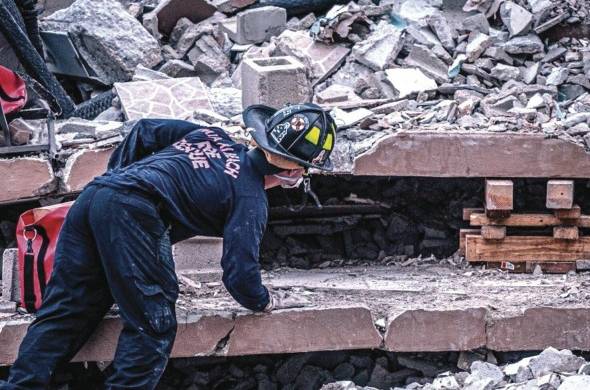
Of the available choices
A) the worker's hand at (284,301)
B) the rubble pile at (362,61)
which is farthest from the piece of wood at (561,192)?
the worker's hand at (284,301)

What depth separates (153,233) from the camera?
4629 mm

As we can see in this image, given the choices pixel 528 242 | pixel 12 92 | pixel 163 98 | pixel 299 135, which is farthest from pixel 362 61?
pixel 299 135

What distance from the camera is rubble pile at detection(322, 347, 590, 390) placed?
14.5 feet

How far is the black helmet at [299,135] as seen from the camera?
4.71 metres

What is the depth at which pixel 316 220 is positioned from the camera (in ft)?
23.8

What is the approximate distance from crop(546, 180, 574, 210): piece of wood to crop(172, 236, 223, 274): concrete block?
6.95 ft

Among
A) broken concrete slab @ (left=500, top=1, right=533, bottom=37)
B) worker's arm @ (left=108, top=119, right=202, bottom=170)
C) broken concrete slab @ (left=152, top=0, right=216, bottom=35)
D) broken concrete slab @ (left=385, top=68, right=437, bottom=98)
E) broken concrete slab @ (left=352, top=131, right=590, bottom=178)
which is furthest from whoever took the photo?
broken concrete slab @ (left=152, top=0, right=216, bottom=35)

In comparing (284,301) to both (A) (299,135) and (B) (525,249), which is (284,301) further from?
(B) (525,249)

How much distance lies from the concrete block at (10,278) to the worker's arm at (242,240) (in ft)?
5.23

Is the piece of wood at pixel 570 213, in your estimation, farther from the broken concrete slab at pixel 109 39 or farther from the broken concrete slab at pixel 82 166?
the broken concrete slab at pixel 109 39

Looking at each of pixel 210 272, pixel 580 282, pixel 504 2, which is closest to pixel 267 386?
pixel 210 272

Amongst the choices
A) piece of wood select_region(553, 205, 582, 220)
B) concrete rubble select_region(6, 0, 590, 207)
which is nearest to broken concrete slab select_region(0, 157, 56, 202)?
concrete rubble select_region(6, 0, 590, 207)

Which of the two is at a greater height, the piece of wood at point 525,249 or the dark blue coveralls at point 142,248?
the dark blue coveralls at point 142,248

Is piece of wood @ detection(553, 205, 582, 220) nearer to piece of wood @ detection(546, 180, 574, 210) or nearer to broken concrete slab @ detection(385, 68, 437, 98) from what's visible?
piece of wood @ detection(546, 180, 574, 210)
